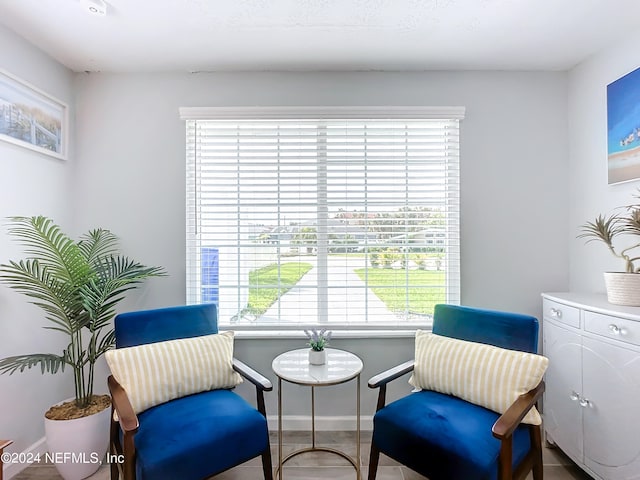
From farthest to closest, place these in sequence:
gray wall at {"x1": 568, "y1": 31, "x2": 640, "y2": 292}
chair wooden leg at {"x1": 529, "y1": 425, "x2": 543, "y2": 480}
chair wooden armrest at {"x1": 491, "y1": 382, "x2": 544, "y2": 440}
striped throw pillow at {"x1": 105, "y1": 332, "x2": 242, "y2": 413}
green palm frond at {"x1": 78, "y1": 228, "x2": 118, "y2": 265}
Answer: green palm frond at {"x1": 78, "y1": 228, "x2": 118, "y2": 265}
gray wall at {"x1": 568, "y1": 31, "x2": 640, "y2": 292}
striped throw pillow at {"x1": 105, "y1": 332, "x2": 242, "y2": 413}
chair wooden leg at {"x1": 529, "y1": 425, "x2": 543, "y2": 480}
chair wooden armrest at {"x1": 491, "y1": 382, "x2": 544, "y2": 440}

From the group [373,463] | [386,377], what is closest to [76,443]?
[373,463]

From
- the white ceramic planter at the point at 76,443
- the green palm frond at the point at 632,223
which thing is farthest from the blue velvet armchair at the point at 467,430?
the white ceramic planter at the point at 76,443

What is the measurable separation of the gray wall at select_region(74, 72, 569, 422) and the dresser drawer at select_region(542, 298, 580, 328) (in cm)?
Result: 22

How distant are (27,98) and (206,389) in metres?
2.08

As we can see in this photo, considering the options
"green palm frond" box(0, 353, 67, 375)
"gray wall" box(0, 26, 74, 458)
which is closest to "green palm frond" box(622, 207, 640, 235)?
"green palm frond" box(0, 353, 67, 375)

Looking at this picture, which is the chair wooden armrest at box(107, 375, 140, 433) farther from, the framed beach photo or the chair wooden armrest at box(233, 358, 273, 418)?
the framed beach photo

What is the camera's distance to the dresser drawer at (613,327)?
4.69 ft

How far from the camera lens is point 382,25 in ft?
5.71

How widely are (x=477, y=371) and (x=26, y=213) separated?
2763 millimetres

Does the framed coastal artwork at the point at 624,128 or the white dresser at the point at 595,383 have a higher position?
the framed coastal artwork at the point at 624,128

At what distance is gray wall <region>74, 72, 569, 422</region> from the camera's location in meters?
2.21

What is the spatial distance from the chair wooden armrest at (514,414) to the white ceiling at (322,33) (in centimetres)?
195

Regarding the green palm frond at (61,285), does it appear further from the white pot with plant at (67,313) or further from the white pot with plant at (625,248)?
the white pot with plant at (625,248)

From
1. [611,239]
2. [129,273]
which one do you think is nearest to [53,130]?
[129,273]
